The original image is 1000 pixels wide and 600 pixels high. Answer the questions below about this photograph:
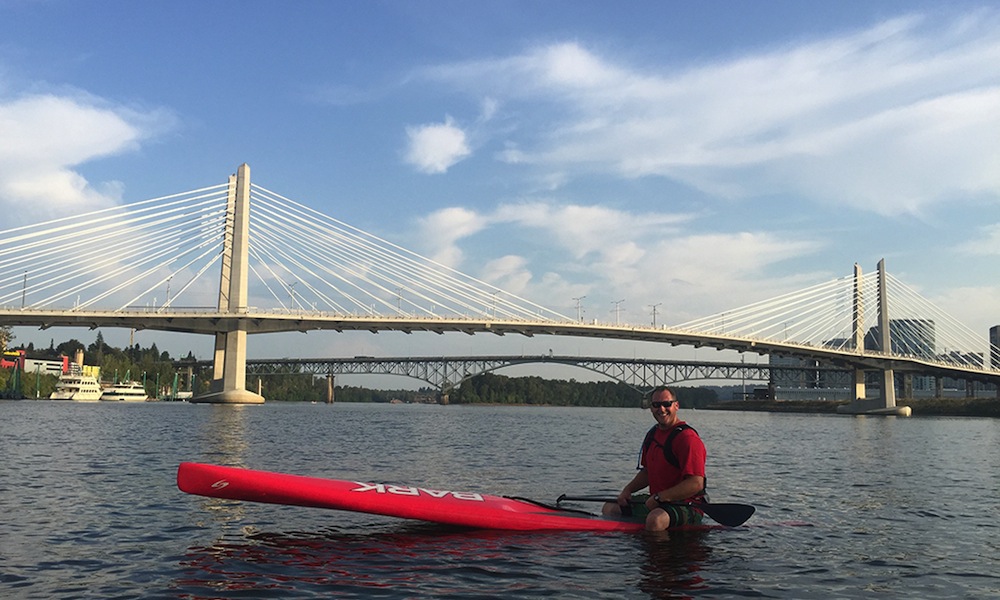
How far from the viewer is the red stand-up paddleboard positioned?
1096cm

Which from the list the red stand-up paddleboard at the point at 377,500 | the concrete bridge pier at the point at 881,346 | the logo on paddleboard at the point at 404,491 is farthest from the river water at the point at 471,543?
the concrete bridge pier at the point at 881,346

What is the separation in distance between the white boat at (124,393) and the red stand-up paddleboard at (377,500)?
112m

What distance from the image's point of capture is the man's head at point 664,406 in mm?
10430

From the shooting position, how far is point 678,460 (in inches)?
413

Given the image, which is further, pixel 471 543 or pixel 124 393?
pixel 124 393

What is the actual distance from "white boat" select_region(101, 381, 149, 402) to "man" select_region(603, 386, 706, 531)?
115 m

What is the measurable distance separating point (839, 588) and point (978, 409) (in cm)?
10162

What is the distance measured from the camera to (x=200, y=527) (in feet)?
37.8

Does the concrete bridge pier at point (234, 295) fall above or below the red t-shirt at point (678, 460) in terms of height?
above

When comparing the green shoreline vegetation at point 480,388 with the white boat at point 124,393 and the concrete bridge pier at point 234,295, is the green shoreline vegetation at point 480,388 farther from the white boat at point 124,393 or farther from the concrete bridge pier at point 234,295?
the concrete bridge pier at point 234,295

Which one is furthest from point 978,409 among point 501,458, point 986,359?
point 501,458

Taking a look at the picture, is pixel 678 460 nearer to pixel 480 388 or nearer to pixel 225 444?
pixel 225 444

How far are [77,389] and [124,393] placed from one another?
36.3ft

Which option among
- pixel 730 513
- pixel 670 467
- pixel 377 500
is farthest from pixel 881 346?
pixel 377 500
